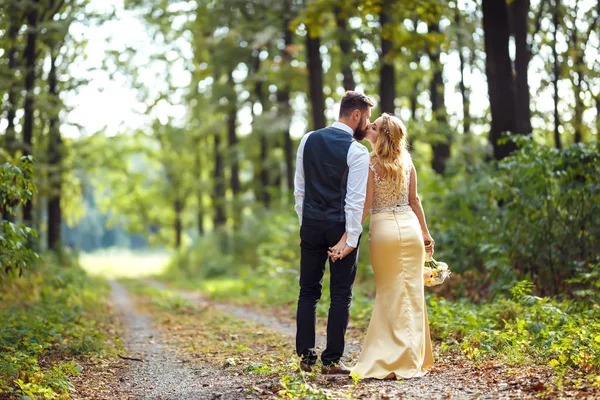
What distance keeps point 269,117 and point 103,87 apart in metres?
5.56

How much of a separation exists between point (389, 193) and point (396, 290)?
0.88m

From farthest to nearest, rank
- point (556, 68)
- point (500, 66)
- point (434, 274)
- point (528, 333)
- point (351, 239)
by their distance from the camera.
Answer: point (556, 68) → point (500, 66) → point (528, 333) → point (434, 274) → point (351, 239)

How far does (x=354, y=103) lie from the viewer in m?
5.84

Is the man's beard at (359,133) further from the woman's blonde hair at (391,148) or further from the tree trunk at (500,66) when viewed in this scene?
the tree trunk at (500,66)

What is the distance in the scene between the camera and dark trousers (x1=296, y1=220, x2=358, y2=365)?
5754 mm

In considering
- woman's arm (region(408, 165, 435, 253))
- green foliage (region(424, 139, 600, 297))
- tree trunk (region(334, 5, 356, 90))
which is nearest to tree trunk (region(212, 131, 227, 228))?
tree trunk (region(334, 5, 356, 90))

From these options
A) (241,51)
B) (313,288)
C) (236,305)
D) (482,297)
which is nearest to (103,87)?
(241,51)

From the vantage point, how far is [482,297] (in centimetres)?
1029

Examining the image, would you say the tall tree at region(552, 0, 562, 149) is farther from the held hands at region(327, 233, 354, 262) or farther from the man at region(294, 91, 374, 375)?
the held hands at region(327, 233, 354, 262)

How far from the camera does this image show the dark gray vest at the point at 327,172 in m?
5.70

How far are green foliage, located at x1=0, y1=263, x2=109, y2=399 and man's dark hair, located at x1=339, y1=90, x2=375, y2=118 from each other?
3407mm

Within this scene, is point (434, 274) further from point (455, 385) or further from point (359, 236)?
point (455, 385)

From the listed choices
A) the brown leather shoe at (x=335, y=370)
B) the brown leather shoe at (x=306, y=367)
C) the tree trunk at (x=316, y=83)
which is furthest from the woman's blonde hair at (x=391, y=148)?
the tree trunk at (x=316, y=83)

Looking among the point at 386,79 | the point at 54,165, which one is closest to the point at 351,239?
the point at 386,79
